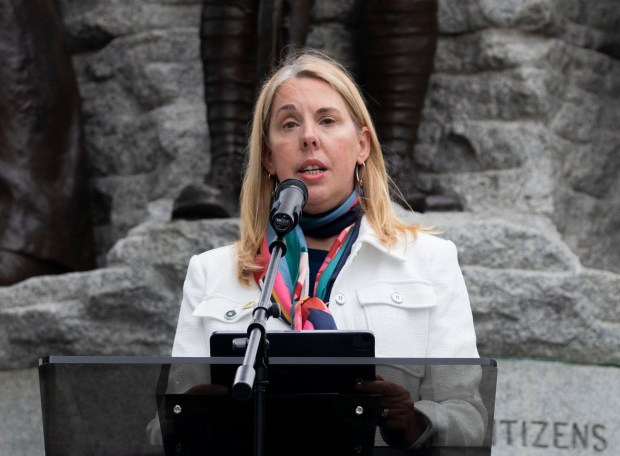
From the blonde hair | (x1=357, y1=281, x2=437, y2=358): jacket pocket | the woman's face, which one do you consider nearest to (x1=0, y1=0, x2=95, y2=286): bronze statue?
the blonde hair

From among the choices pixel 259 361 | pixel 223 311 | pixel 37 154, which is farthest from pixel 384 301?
pixel 37 154

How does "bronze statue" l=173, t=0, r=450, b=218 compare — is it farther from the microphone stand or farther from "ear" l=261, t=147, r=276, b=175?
the microphone stand

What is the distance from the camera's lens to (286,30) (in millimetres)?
4020

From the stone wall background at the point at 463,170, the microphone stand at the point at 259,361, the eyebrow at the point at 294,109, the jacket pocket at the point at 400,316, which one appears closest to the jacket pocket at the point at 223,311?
the jacket pocket at the point at 400,316

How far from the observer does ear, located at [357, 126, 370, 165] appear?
90.9 inches

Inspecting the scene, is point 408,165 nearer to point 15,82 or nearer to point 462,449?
point 15,82

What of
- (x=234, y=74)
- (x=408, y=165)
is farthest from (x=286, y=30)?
(x=408, y=165)

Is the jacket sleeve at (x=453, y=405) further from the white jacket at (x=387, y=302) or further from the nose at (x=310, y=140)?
the nose at (x=310, y=140)

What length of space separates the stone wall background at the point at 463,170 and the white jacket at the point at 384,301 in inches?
57.7

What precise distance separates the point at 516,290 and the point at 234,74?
1.04 meters

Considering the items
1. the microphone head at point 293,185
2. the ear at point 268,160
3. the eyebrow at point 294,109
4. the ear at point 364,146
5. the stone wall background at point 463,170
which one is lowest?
the stone wall background at point 463,170

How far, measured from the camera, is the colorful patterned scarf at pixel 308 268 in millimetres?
2086

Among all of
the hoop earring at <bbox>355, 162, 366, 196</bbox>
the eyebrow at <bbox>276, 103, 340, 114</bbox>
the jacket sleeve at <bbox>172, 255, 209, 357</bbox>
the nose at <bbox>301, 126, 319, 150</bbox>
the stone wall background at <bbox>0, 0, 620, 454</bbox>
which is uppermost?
the eyebrow at <bbox>276, 103, 340, 114</bbox>

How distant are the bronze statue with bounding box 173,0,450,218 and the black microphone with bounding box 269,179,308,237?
2.12 m
